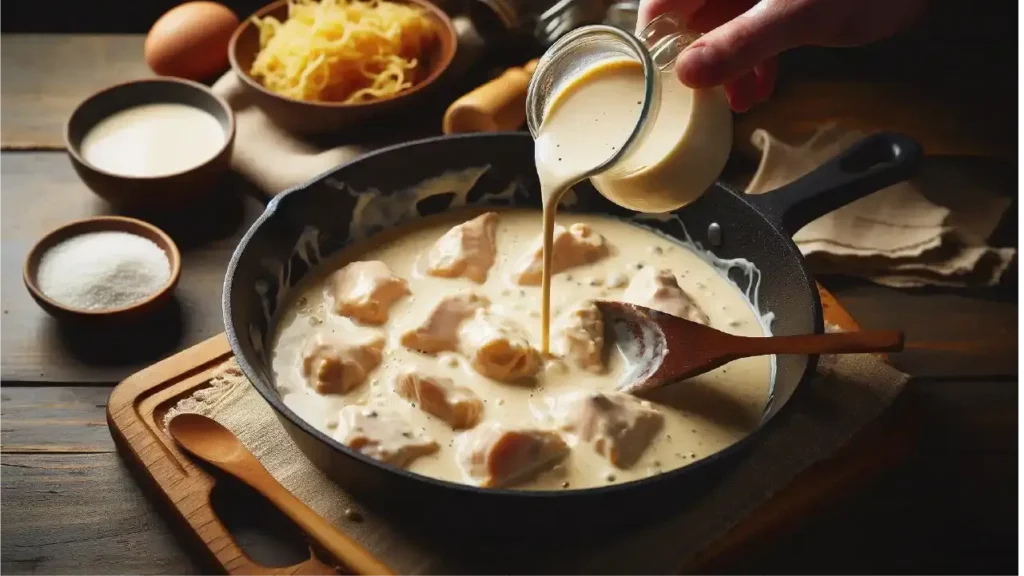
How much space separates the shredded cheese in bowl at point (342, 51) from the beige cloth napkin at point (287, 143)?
0.09 meters

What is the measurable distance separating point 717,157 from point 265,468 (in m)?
0.89

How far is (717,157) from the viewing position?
1.58 metres

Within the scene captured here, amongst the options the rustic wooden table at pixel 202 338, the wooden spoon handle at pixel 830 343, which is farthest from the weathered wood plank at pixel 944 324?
the wooden spoon handle at pixel 830 343

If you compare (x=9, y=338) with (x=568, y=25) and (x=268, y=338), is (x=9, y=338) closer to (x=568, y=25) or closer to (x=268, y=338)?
(x=268, y=338)

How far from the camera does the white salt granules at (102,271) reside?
6.47ft

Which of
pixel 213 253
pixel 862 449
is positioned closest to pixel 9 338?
pixel 213 253

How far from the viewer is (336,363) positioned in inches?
66.0

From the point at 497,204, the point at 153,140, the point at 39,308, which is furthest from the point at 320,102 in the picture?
the point at 39,308

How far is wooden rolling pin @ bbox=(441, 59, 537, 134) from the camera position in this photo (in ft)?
7.53

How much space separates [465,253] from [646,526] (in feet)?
2.35

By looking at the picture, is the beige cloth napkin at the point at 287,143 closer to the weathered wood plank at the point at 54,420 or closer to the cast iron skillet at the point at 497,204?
the cast iron skillet at the point at 497,204

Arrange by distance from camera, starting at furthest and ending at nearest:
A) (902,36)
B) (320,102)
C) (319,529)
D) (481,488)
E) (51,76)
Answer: (902,36)
(51,76)
(320,102)
(319,529)
(481,488)

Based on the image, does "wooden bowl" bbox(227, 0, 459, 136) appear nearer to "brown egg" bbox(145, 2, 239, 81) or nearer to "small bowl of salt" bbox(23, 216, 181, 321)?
"brown egg" bbox(145, 2, 239, 81)

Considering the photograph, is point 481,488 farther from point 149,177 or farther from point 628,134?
point 149,177
